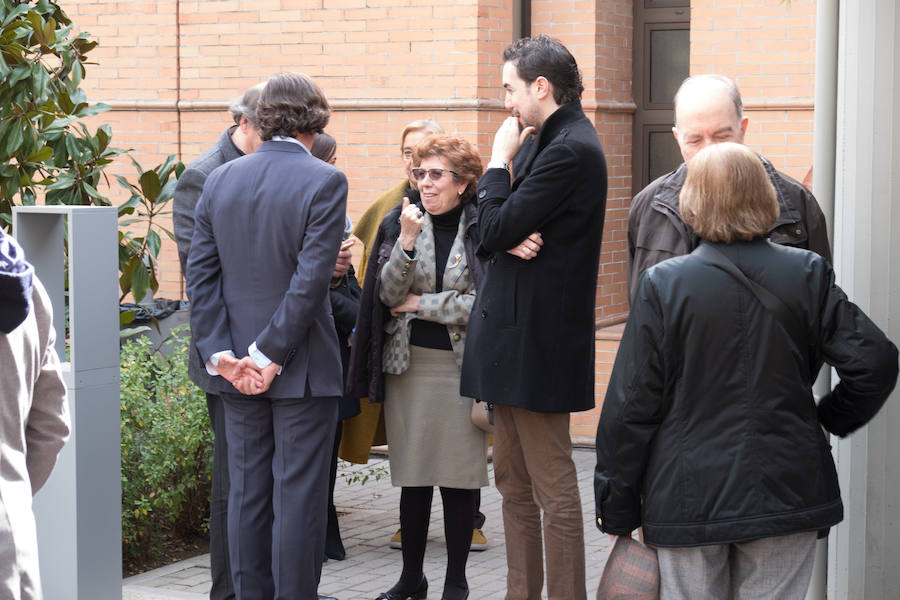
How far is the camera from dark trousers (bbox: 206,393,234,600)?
507 centimetres

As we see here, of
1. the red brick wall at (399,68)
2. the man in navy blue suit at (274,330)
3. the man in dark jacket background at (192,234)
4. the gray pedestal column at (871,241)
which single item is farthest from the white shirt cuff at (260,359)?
the red brick wall at (399,68)

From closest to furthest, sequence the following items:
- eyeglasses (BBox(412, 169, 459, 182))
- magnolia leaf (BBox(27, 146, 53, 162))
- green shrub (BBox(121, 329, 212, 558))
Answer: eyeglasses (BBox(412, 169, 459, 182)) < green shrub (BBox(121, 329, 212, 558)) < magnolia leaf (BBox(27, 146, 53, 162))

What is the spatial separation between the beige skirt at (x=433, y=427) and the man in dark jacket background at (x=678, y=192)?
134cm

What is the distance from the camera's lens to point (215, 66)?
9.41 meters

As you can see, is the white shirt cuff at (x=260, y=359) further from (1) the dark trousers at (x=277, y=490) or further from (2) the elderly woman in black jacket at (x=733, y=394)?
(2) the elderly woman in black jacket at (x=733, y=394)

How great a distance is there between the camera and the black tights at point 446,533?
542 centimetres

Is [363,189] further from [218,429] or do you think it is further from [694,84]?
[694,84]

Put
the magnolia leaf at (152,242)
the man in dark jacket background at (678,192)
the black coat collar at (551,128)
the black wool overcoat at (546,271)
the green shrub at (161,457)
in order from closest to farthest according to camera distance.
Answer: the man in dark jacket background at (678,192), the black wool overcoat at (546,271), the black coat collar at (551,128), the green shrub at (161,457), the magnolia leaf at (152,242)

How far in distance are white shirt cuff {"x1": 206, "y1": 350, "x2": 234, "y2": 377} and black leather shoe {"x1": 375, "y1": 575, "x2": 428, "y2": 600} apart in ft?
4.46

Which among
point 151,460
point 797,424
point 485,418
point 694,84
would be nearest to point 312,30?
point 151,460

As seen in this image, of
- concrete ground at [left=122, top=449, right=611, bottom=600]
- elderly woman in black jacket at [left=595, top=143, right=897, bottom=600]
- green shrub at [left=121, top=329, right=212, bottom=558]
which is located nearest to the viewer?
elderly woman in black jacket at [left=595, top=143, right=897, bottom=600]

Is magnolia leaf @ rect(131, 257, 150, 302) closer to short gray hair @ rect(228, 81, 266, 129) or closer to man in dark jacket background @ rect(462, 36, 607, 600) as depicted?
short gray hair @ rect(228, 81, 266, 129)

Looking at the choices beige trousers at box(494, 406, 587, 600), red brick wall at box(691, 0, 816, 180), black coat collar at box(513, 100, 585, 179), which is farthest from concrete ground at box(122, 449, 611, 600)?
red brick wall at box(691, 0, 816, 180)

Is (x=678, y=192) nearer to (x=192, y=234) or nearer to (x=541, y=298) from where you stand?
(x=541, y=298)
